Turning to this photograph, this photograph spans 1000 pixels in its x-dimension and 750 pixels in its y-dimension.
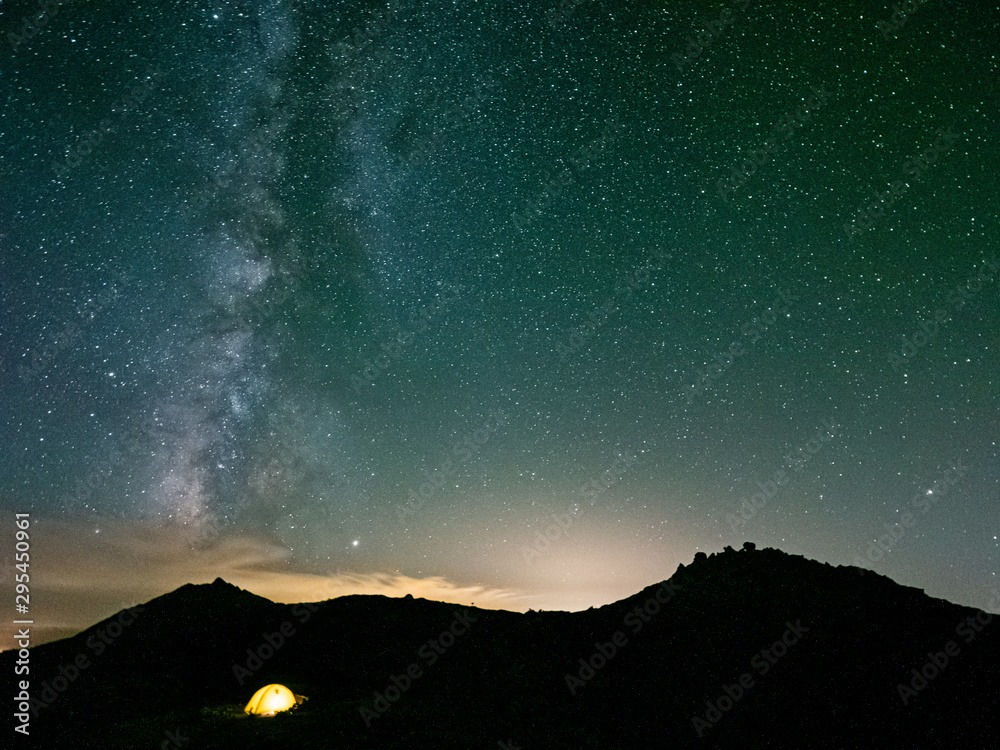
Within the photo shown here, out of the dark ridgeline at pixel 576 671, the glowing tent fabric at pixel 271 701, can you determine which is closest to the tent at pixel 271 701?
the glowing tent fabric at pixel 271 701

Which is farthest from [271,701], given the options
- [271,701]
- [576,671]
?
[576,671]

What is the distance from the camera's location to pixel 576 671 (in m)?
16.0

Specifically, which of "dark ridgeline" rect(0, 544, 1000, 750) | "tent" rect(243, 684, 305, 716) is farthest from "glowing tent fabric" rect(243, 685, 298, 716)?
"dark ridgeline" rect(0, 544, 1000, 750)

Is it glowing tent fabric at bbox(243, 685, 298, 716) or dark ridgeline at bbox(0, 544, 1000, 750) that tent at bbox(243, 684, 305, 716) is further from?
dark ridgeline at bbox(0, 544, 1000, 750)

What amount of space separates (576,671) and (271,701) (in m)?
8.34

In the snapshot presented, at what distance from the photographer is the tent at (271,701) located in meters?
14.7

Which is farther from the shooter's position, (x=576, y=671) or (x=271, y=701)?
(x=576, y=671)

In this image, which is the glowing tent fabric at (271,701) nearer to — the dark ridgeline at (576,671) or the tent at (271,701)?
the tent at (271,701)

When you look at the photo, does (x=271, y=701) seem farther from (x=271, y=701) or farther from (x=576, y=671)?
(x=576, y=671)

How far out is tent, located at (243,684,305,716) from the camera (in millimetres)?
14688

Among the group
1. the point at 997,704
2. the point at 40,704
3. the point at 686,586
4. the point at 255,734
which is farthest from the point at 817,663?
the point at 40,704

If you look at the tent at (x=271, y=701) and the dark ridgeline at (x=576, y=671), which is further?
the tent at (x=271, y=701)

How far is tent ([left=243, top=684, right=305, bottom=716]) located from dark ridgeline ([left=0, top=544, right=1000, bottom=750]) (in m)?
0.74

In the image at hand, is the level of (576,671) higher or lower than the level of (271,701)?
lower
